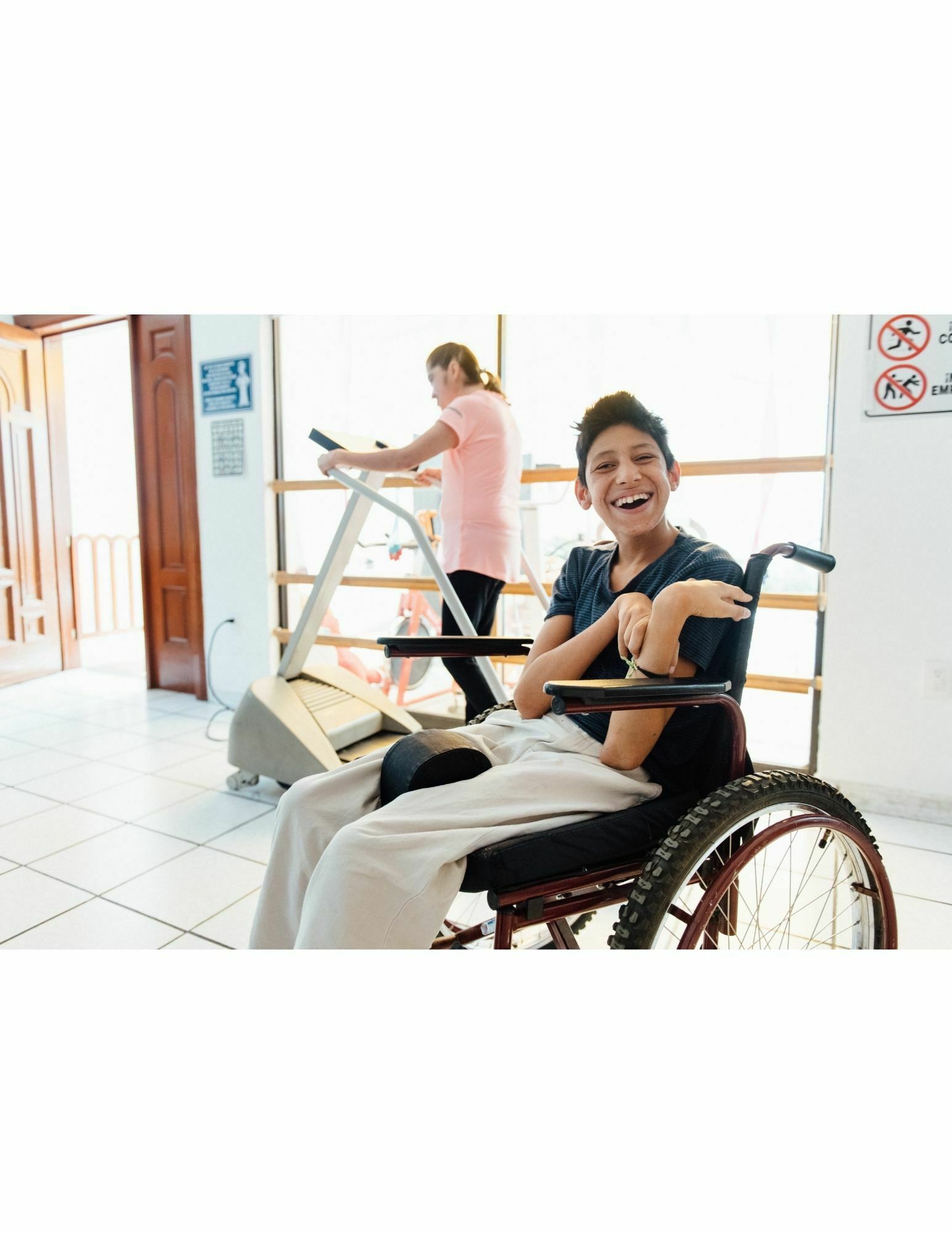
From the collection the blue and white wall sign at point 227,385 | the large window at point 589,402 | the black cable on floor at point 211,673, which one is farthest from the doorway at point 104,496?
the large window at point 589,402

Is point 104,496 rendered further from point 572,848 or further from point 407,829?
point 572,848

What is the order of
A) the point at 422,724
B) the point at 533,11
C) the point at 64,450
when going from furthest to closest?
1. the point at 64,450
2. the point at 422,724
3. the point at 533,11

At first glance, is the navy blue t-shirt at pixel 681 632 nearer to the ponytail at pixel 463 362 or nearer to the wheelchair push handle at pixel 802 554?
the wheelchair push handle at pixel 802 554

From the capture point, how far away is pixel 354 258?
1.30 meters

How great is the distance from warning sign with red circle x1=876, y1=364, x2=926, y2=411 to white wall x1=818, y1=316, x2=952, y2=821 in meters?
0.04

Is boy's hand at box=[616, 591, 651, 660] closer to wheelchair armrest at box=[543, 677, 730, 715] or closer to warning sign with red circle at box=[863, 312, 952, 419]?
wheelchair armrest at box=[543, 677, 730, 715]

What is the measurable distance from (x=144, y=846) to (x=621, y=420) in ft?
5.65

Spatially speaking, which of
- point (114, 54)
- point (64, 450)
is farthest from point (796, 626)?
point (64, 450)

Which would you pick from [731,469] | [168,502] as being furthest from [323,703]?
[168,502]

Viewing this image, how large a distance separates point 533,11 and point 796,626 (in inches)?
79.0

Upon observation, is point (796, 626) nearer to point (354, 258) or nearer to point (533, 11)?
point (354, 258)

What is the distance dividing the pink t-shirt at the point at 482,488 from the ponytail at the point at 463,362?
0.16 feet

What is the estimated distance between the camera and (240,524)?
357 centimetres

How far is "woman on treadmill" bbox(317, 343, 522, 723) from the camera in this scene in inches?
81.8
